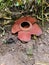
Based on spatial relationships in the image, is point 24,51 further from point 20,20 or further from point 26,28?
point 20,20

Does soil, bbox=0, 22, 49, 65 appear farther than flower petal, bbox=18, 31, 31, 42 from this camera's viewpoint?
No

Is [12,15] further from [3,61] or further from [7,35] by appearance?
[3,61]

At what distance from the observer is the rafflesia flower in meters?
2.62

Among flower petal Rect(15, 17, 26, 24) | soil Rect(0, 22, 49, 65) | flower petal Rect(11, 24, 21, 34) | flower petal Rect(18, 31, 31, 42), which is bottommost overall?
soil Rect(0, 22, 49, 65)

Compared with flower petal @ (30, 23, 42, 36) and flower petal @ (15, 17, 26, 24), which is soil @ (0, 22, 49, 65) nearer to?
flower petal @ (30, 23, 42, 36)

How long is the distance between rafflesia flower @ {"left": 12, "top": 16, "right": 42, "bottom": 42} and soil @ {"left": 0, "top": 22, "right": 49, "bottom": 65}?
5 centimetres

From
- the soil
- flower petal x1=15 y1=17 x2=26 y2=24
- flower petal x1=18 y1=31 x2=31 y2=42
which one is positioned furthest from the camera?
flower petal x1=15 y1=17 x2=26 y2=24

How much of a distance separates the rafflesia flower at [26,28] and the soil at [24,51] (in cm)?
5

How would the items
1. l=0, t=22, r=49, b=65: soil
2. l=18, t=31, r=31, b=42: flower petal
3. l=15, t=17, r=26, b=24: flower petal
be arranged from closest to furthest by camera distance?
l=0, t=22, r=49, b=65: soil → l=18, t=31, r=31, b=42: flower petal → l=15, t=17, r=26, b=24: flower petal

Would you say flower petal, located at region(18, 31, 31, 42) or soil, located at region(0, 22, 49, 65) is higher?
flower petal, located at region(18, 31, 31, 42)

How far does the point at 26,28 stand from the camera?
2703mm

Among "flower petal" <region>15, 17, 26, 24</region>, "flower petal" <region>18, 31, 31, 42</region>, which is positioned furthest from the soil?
"flower petal" <region>15, 17, 26, 24</region>

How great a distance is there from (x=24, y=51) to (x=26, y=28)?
0.30m

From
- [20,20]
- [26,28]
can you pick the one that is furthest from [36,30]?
[20,20]
